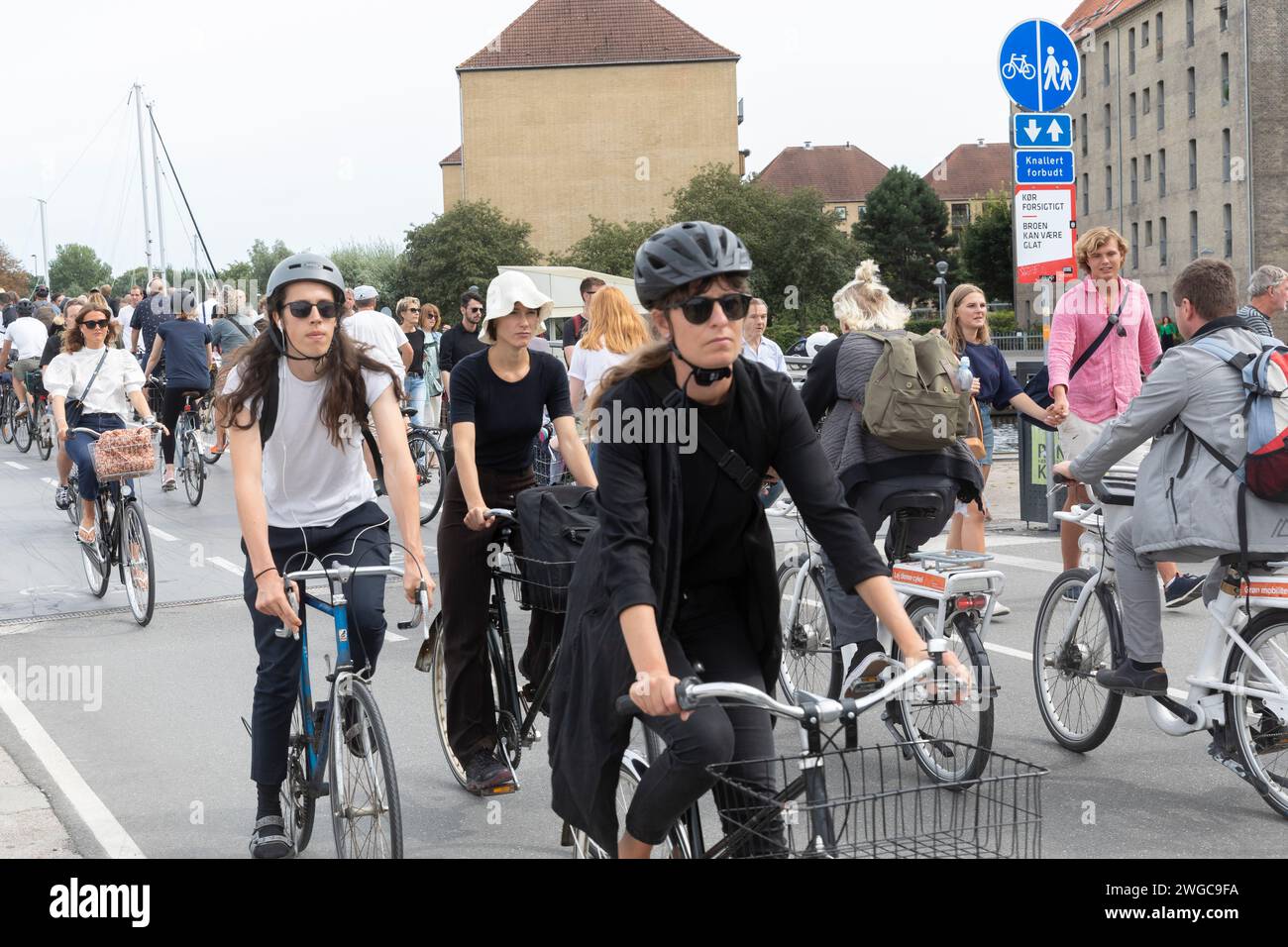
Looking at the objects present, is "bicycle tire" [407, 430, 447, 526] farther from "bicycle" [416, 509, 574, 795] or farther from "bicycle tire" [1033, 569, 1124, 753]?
"bicycle tire" [1033, 569, 1124, 753]

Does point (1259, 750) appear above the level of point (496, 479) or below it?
below

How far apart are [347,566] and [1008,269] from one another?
88.0 m

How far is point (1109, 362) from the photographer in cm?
865

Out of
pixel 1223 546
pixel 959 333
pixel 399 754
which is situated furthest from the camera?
pixel 959 333

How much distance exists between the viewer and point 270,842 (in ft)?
15.1

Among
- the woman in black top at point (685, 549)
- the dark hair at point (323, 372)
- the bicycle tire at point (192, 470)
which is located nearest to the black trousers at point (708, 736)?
the woman in black top at point (685, 549)

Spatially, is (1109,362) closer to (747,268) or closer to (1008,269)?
(747,268)

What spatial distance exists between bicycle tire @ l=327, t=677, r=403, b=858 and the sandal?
1.57 ft

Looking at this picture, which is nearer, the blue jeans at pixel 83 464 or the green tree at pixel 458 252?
the blue jeans at pixel 83 464

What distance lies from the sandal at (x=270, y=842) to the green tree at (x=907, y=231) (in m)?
98.1

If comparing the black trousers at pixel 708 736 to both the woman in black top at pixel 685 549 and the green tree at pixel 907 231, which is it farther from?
the green tree at pixel 907 231

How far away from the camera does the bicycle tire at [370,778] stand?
3934mm

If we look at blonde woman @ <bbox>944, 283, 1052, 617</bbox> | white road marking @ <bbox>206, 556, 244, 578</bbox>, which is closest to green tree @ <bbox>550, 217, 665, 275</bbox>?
white road marking @ <bbox>206, 556, 244, 578</bbox>
